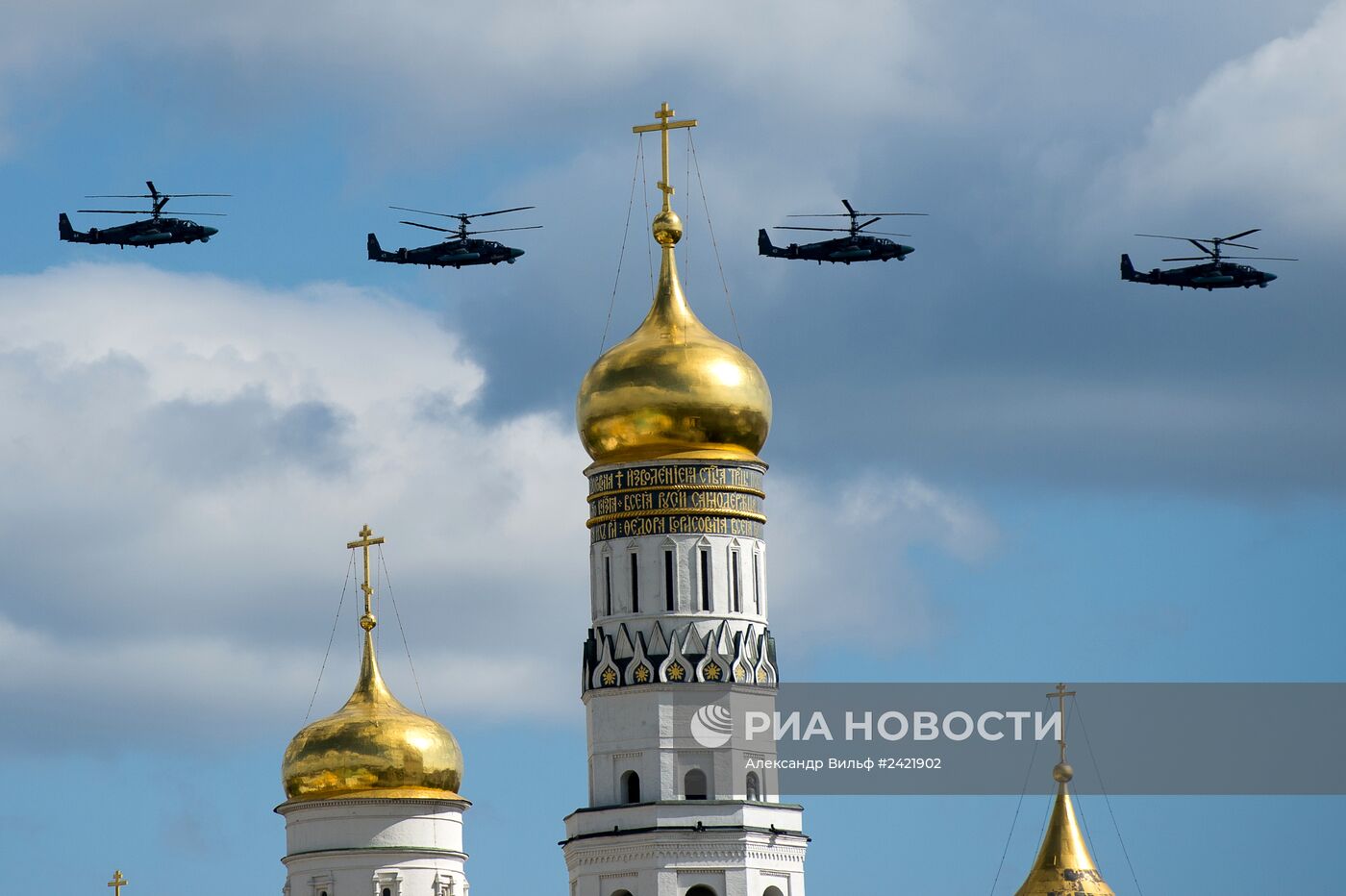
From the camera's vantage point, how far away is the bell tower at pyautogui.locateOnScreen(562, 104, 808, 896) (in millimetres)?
85938

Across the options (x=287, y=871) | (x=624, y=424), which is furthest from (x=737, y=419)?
(x=287, y=871)

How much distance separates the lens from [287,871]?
96.1 metres

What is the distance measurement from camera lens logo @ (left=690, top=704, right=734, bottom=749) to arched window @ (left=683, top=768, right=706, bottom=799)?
60 cm

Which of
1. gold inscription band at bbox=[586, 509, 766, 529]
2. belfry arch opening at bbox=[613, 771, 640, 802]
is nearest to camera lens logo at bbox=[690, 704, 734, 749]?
belfry arch opening at bbox=[613, 771, 640, 802]

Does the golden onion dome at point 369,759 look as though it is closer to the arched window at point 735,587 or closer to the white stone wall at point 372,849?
the white stone wall at point 372,849

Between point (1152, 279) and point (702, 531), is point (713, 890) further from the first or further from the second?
point (1152, 279)

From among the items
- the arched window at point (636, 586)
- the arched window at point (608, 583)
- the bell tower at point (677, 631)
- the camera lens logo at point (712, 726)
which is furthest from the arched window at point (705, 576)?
the camera lens logo at point (712, 726)

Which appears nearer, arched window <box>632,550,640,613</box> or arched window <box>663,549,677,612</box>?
arched window <box>663,549,677,612</box>

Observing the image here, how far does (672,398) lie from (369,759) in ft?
39.3

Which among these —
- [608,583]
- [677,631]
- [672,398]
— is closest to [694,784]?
[677,631]

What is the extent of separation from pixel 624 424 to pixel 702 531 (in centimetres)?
268

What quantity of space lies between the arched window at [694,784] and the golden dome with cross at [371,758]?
996 cm

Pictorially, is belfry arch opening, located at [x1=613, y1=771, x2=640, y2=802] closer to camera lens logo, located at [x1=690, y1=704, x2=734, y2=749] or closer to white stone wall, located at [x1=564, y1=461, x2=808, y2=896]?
white stone wall, located at [x1=564, y1=461, x2=808, y2=896]

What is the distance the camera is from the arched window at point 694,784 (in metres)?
86.5
